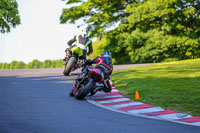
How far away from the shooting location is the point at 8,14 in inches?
1089

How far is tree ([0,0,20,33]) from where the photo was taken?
27.0 meters

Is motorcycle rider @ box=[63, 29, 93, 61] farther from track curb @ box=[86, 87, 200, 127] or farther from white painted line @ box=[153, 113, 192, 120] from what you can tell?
white painted line @ box=[153, 113, 192, 120]

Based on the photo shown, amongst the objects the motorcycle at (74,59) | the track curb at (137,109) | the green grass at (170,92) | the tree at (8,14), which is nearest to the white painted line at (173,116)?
the track curb at (137,109)

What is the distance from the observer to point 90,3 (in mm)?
35094

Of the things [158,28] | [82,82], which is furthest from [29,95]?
[158,28]

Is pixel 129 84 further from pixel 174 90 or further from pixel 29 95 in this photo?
pixel 29 95

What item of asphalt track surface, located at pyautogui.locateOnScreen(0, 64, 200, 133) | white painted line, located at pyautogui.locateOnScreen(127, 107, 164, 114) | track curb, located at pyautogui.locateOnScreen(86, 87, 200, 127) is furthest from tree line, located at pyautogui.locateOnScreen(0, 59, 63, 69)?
white painted line, located at pyautogui.locateOnScreen(127, 107, 164, 114)

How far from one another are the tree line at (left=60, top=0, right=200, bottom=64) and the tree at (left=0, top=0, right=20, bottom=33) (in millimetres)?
7532

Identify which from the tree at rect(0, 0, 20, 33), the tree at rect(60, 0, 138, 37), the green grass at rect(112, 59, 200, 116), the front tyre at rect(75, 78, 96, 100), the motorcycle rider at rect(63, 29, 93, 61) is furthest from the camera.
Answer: the tree at rect(60, 0, 138, 37)

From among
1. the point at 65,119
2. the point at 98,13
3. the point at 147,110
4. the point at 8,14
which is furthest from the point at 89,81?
the point at 98,13

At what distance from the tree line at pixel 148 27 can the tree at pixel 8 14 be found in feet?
24.7

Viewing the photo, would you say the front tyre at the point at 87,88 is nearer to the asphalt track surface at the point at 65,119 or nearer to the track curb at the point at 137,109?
the asphalt track surface at the point at 65,119

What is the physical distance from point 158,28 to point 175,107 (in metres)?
→ 23.4

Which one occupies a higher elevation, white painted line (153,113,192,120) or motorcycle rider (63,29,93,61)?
motorcycle rider (63,29,93,61)
